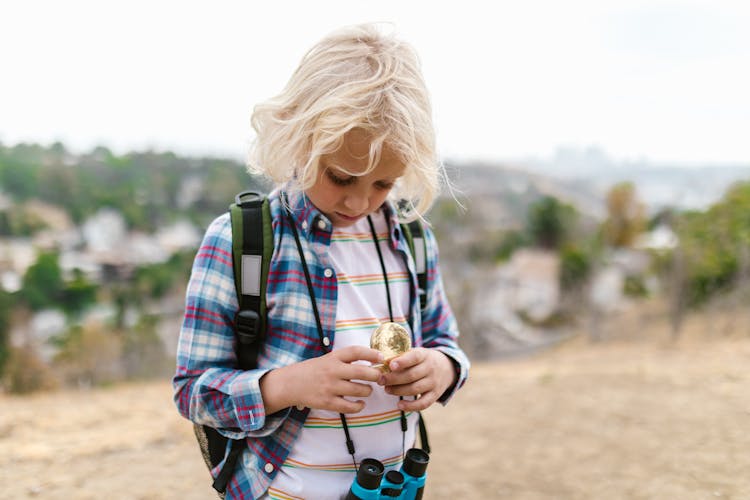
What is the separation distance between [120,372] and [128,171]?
26.5 m

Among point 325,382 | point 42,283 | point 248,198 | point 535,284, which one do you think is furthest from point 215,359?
point 535,284

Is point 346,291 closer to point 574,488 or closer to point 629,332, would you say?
point 574,488

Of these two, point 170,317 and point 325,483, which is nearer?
point 325,483

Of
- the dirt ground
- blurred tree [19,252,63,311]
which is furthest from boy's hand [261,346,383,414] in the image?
blurred tree [19,252,63,311]

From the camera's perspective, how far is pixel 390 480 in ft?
4.08

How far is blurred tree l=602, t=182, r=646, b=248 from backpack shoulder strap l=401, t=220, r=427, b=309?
3114 centimetres

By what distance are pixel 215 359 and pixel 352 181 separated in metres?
0.50

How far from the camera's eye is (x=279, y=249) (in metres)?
1.31

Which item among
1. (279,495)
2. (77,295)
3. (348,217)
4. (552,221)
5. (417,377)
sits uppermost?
(348,217)

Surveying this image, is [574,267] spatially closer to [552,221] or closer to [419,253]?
[552,221]

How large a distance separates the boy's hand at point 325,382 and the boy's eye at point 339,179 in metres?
0.36

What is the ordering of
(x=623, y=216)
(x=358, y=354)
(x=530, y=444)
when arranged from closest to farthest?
(x=358, y=354) < (x=530, y=444) < (x=623, y=216)

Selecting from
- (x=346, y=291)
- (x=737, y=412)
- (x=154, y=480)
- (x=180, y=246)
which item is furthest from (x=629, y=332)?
(x=180, y=246)

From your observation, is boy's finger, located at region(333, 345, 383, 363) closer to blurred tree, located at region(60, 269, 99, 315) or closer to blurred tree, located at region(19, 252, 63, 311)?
blurred tree, located at region(19, 252, 63, 311)
